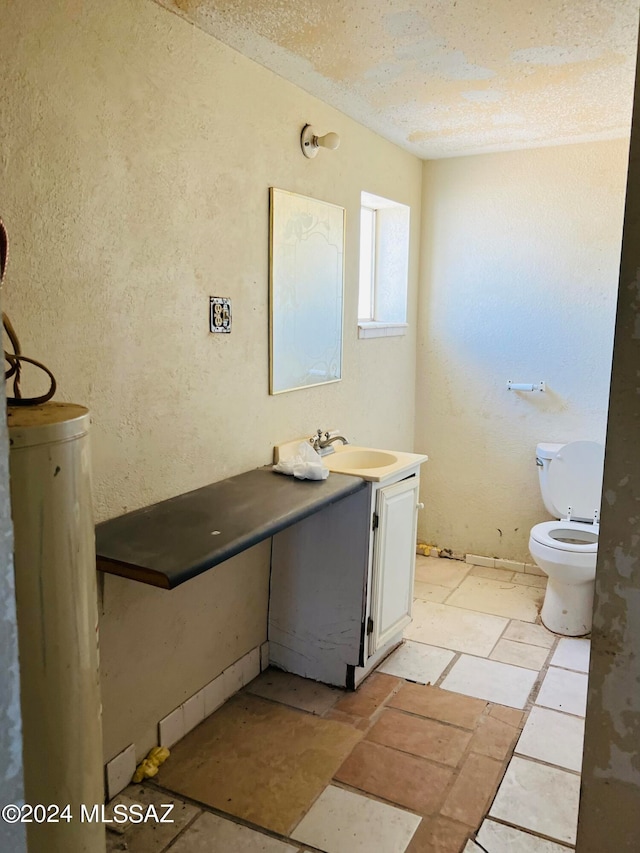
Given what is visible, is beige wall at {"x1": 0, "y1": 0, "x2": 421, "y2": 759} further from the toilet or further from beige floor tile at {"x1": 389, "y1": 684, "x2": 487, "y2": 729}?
the toilet

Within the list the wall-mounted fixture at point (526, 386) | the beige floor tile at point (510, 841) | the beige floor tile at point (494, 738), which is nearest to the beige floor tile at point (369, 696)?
the beige floor tile at point (494, 738)

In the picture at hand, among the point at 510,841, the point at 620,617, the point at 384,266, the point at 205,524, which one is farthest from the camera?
the point at 384,266

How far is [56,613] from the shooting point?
115cm

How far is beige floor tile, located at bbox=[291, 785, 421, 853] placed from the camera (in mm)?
1881

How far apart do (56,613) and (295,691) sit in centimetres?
171

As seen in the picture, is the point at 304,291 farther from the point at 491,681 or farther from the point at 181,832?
the point at 181,832

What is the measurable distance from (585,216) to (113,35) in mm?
2587

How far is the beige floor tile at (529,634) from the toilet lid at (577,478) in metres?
0.63

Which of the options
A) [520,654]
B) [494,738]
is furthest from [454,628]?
[494,738]

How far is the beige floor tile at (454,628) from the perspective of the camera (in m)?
3.06

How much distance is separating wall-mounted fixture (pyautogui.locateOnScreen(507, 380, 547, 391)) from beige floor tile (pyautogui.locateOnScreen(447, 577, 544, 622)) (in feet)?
3.65

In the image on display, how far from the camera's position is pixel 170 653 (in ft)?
7.43

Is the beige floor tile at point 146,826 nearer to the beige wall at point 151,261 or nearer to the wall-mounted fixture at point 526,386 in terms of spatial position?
the beige wall at point 151,261

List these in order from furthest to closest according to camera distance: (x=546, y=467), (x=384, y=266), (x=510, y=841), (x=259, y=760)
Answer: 1. (x=384, y=266)
2. (x=546, y=467)
3. (x=259, y=760)
4. (x=510, y=841)
